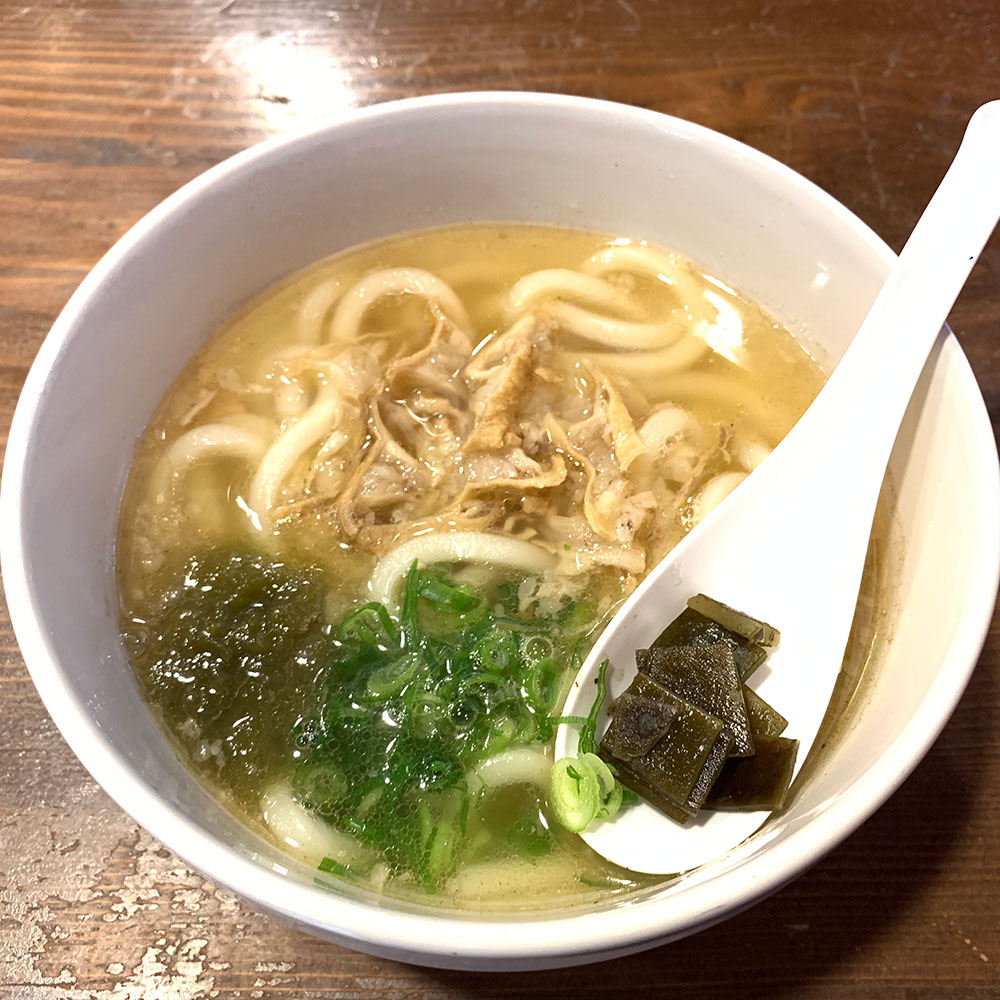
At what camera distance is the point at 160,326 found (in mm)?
1506

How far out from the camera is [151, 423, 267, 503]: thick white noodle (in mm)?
1551

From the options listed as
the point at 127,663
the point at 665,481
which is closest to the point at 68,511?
the point at 127,663

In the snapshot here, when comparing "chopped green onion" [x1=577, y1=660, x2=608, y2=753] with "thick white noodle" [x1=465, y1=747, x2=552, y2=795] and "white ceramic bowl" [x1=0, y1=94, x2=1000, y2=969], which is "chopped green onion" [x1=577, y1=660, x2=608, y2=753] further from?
"white ceramic bowl" [x1=0, y1=94, x2=1000, y2=969]

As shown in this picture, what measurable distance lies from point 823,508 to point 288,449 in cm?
94

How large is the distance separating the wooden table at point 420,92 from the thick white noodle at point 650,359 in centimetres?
54

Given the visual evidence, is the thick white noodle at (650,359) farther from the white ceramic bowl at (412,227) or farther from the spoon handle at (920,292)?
the spoon handle at (920,292)

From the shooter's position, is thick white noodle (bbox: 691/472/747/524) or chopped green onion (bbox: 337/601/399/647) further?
thick white noodle (bbox: 691/472/747/524)

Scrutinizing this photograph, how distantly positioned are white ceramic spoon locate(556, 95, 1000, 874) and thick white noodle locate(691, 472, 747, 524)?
181mm

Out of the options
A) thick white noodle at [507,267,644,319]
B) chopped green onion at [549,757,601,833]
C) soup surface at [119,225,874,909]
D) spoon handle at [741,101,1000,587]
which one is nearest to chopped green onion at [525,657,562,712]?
soup surface at [119,225,874,909]

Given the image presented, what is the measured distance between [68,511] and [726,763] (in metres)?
1.04

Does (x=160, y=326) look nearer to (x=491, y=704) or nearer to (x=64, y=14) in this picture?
(x=491, y=704)

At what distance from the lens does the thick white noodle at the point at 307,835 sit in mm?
1192

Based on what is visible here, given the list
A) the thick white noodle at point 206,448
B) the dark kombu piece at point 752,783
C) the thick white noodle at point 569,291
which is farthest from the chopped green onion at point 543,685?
the thick white noodle at point 569,291

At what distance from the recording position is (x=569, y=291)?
176 centimetres
